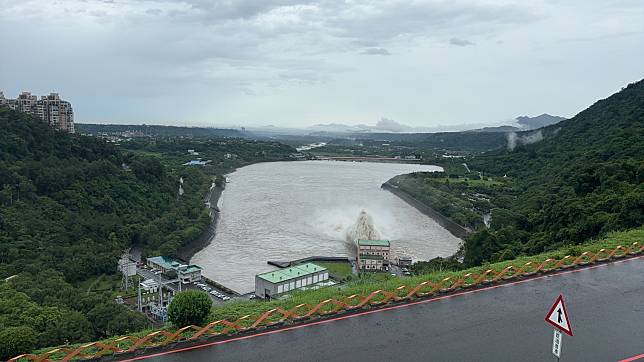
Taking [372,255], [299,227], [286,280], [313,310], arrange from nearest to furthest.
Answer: [313,310] < [286,280] < [372,255] < [299,227]

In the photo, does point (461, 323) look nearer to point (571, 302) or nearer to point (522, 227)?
point (571, 302)


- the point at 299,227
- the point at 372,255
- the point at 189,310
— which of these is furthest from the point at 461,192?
the point at 189,310

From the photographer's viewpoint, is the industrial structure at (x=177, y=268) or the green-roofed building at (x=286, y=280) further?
the industrial structure at (x=177, y=268)

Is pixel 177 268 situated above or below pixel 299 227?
below

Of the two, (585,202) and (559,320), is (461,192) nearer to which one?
(585,202)

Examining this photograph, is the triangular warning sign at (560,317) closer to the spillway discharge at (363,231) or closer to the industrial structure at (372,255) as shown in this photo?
the industrial structure at (372,255)

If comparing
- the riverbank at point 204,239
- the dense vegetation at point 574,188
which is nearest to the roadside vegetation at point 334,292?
the dense vegetation at point 574,188
